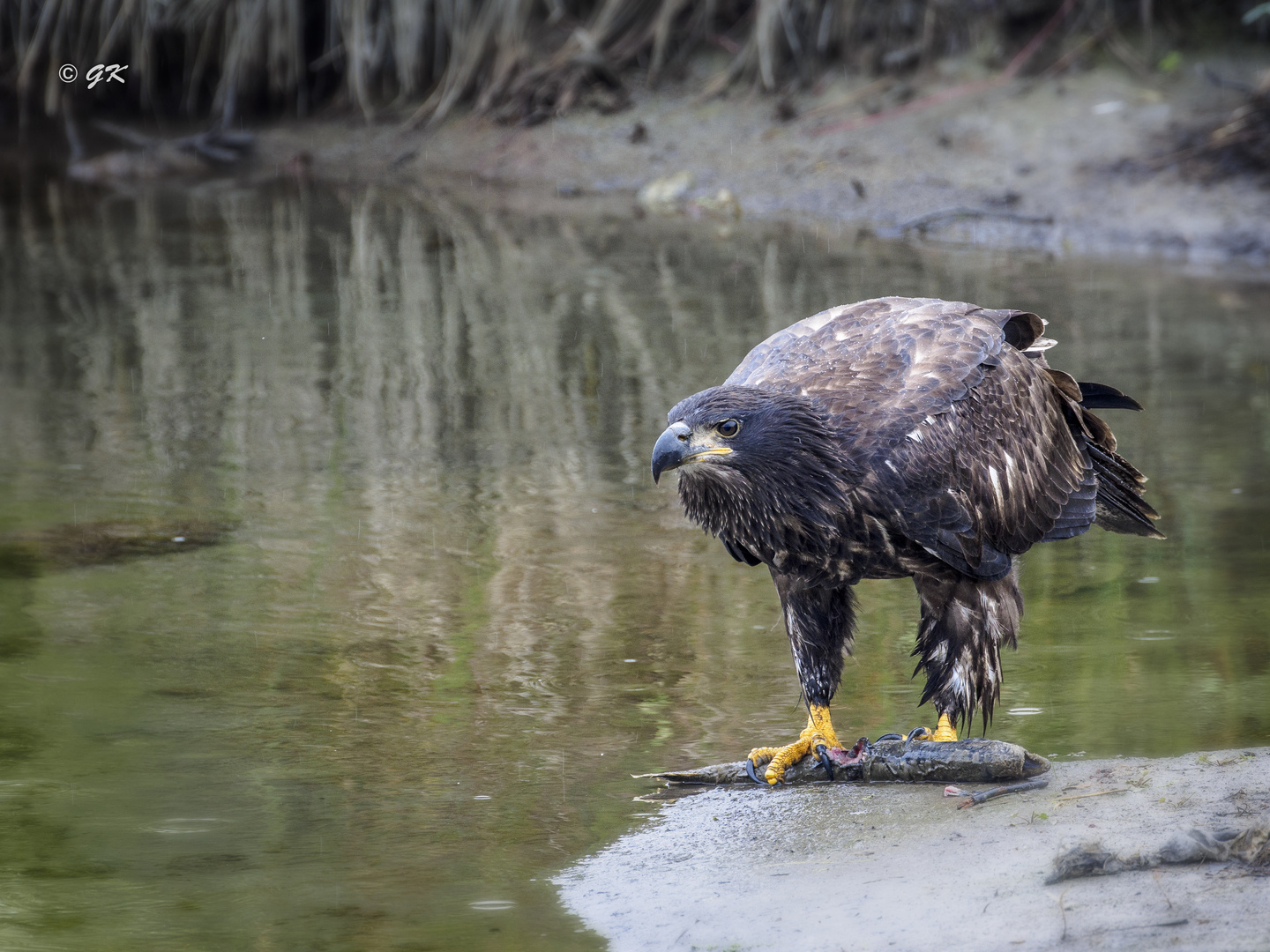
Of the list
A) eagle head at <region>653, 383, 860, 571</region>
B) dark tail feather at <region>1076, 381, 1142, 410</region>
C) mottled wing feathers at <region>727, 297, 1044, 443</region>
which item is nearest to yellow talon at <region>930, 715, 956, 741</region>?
eagle head at <region>653, 383, 860, 571</region>

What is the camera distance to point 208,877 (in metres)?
3.92

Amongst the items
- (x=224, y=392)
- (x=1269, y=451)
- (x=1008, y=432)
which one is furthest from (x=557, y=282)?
(x=1008, y=432)

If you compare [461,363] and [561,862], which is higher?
[461,363]

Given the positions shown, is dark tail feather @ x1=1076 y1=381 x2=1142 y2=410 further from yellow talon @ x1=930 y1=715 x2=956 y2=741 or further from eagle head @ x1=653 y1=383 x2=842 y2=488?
eagle head @ x1=653 y1=383 x2=842 y2=488

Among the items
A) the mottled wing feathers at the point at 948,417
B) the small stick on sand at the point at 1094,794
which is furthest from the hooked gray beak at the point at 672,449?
the small stick on sand at the point at 1094,794

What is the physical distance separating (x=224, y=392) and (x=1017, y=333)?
4712 mm

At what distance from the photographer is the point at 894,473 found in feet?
13.9

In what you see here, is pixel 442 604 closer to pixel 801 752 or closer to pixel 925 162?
pixel 801 752

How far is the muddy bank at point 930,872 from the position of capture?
3357 mm

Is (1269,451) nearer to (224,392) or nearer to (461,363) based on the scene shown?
(461,363)

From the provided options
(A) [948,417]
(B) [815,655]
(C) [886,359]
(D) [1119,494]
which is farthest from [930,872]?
(D) [1119,494]

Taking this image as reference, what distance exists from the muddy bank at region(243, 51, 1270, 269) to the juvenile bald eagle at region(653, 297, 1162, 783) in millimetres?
6754

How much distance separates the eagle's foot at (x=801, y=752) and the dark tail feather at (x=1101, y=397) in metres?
1.42

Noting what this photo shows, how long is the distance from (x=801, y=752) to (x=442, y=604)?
1661 millimetres
